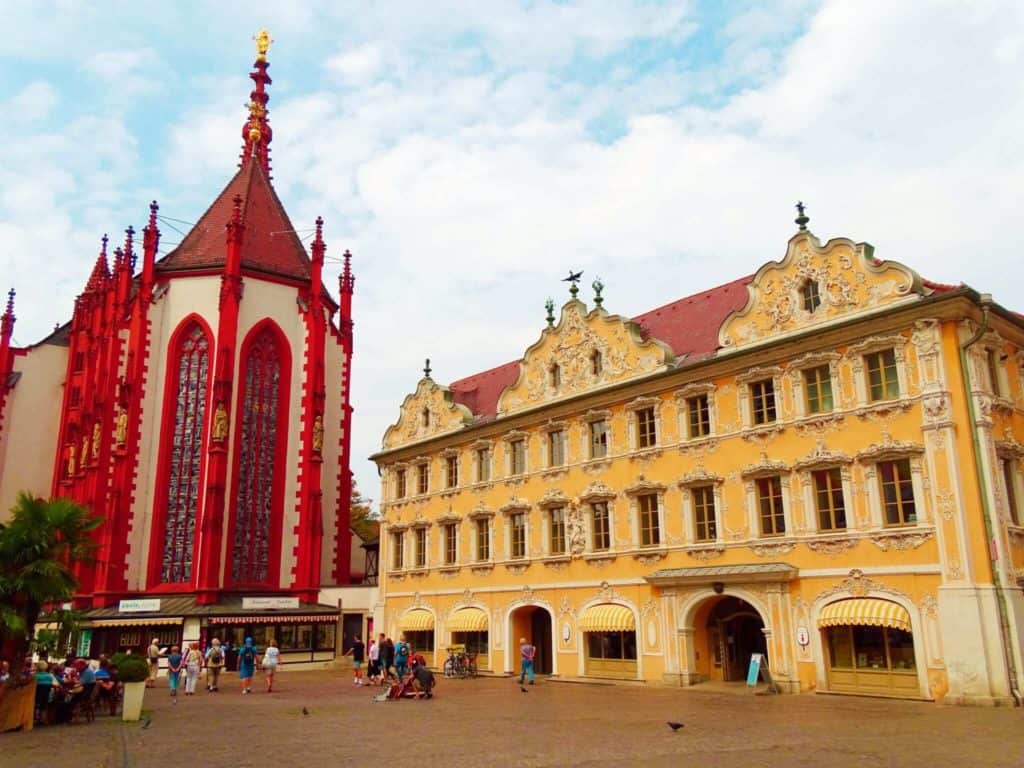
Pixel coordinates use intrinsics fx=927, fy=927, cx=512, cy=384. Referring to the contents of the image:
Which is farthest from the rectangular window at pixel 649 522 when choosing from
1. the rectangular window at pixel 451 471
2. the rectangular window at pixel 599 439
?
the rectangular window at pixel 451 471

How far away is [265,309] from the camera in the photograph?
49594mm

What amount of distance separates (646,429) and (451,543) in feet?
36.1

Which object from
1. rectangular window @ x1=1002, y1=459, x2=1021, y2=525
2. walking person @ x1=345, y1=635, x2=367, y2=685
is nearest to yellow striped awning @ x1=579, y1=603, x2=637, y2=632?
walking person @ x1=345, y1=635, x2=367, y2=685

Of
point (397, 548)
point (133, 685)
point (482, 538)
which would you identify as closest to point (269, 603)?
point (397, 548)

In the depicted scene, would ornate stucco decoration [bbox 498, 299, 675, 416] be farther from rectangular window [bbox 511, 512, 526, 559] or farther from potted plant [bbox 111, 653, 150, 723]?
potted plant [bbox 111, 653, 150, 723]

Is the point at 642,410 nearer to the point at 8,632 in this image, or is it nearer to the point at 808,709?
the point at 808,709

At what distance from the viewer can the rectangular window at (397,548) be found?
39906mm

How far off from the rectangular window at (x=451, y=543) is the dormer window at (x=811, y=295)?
17.0m

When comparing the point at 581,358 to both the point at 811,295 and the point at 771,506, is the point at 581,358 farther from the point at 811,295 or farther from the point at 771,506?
the point at 771,506

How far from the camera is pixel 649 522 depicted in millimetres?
29391

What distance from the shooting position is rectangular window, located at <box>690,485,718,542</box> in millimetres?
27578

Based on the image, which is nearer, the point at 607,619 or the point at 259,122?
the point at 607,619

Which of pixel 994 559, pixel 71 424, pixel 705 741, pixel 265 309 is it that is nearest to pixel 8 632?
pixel 705 741

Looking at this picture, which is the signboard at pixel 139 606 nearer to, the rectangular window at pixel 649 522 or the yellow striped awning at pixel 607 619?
the yellow striped awning at pixel 607 619
